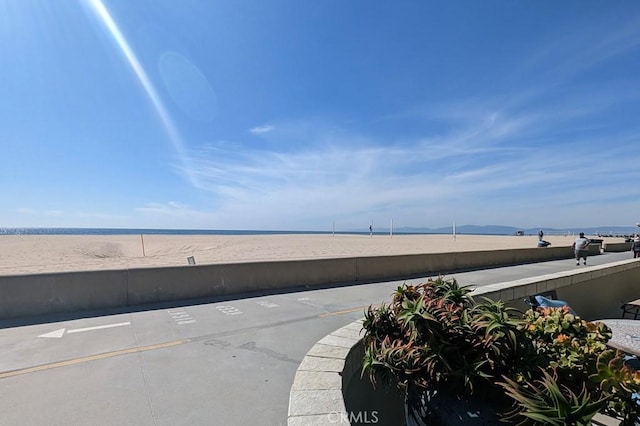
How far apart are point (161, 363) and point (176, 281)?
157 inches

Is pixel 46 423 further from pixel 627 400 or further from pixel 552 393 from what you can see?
pixel 627 400

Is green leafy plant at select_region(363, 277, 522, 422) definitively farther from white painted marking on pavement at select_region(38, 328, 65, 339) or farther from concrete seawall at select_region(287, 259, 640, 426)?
white painted marking on pavement at select_region(38, 328, 65, 339)

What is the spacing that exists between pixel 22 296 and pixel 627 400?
853cm

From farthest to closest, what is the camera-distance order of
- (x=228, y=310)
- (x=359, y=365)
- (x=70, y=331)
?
(x=228, y=310)
(x=70, y=331)
(x=359, y=365)

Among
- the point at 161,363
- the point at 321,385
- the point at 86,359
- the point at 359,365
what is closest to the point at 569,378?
the point at 321,385

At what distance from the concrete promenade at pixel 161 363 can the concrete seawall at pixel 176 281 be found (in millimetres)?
458

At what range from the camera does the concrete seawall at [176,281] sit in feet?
20.8

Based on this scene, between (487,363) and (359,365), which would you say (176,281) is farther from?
(487,363)

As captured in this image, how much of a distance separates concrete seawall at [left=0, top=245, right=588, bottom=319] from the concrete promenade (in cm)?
46

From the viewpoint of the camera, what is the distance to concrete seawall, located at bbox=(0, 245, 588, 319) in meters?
6.34

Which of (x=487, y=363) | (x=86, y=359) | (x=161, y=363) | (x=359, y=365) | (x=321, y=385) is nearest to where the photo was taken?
(x=487, y=363)

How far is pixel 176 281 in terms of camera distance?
25.4ft

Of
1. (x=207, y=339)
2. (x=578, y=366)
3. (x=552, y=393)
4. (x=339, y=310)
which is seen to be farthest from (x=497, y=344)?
(x=339, y=310)

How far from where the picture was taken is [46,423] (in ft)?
9.09
